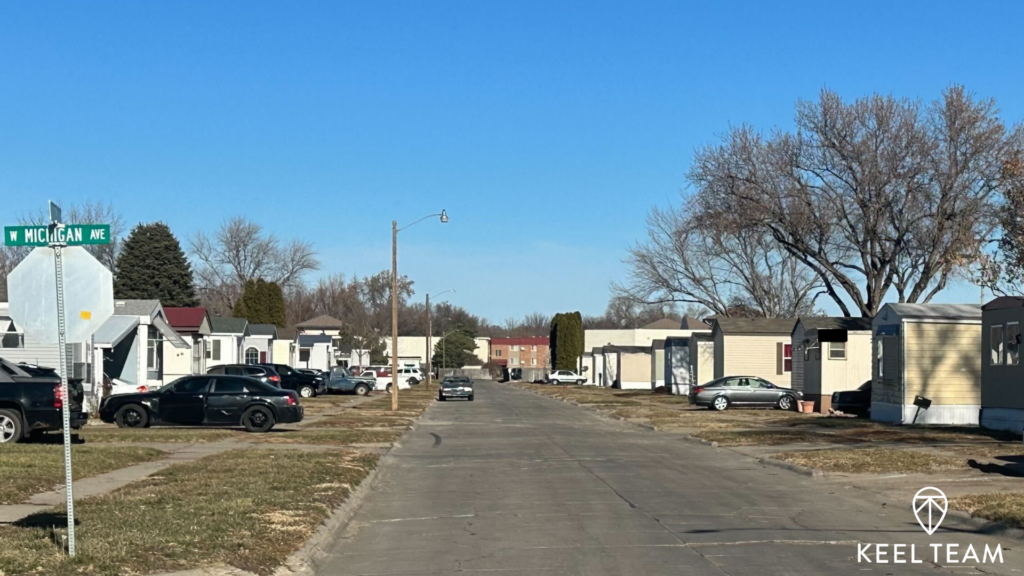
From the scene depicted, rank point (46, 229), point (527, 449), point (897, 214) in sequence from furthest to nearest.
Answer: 1. point (897, 214)
2. point (527, 449)
3. point (46, 229)

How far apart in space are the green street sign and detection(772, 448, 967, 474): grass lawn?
43.8 feet

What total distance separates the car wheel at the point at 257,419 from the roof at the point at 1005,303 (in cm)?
1930

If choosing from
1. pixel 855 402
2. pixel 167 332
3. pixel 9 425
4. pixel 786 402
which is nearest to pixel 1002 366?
pixel 855 402

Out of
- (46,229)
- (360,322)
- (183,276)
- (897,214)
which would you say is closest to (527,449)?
(46,229)

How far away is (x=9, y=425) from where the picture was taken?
846 inches

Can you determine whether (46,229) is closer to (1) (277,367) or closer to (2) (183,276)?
(1) (277,367)

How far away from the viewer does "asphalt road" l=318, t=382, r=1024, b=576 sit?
1021 centimetres

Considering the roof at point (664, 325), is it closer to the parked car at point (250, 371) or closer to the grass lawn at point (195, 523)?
the parked car at point (250, 371)

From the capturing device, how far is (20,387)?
69.9 feet

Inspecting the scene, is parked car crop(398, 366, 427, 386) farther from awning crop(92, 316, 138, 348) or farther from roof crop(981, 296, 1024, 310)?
roof crop(981, 296, 1024, 310)

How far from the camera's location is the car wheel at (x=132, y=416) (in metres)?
28.3

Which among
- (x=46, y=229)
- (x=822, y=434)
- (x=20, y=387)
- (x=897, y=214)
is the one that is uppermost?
(x=897, y=214)

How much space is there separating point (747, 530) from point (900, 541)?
1.62 meters

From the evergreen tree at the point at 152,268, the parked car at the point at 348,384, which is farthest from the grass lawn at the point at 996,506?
the evergreen tree at the point at 152,268
